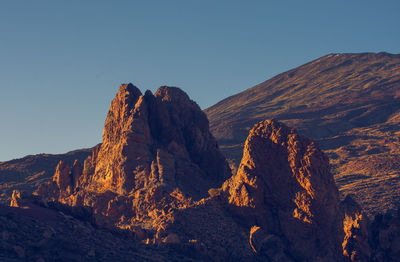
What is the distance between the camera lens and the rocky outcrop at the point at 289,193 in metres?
41.0

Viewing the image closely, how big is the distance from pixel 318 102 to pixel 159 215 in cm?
15617

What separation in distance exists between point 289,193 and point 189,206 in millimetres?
6412

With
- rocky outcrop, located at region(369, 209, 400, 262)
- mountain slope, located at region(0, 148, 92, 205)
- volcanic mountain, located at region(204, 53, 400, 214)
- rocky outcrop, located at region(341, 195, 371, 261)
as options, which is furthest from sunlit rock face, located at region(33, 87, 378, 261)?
mountain slope, located at region(0, 148, 92, 205)

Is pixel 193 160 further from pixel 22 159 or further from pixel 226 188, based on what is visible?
pixel 22 159

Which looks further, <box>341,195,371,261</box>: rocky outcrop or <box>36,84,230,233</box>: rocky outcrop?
<box>36,84,230,233</box>: rocky outcrop

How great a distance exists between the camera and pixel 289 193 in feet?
140

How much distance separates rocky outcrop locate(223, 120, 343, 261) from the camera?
4097 centimetres

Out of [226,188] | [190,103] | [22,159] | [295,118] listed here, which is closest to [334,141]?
[295,118]

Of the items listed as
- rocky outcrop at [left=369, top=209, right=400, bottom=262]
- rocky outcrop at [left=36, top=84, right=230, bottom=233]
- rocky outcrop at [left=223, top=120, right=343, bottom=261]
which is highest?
rocky outcrop at [left=36, top=84, right=230, bottom=233]

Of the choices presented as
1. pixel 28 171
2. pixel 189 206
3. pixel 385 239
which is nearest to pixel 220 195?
pixel 189 206

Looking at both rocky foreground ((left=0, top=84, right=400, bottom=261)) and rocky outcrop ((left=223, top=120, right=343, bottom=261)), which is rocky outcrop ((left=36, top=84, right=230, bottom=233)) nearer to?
rocky foreground ((left=0, top=84, right=400, bottom=261))

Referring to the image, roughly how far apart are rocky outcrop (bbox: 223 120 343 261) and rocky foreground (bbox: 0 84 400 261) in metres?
0.06

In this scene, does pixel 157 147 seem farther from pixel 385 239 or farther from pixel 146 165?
pixel 385 239

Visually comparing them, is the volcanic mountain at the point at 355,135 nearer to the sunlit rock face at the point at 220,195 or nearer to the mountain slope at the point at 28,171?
the sunlit rock face at the point at 220,195
